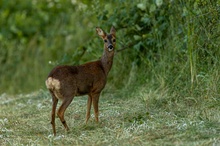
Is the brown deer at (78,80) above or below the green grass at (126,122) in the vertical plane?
above

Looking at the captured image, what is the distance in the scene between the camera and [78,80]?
23.2 ft

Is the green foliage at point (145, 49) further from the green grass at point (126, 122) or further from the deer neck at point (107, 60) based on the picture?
the deer neck at point (107, 60)

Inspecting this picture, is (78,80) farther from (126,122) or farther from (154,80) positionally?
(154,80)

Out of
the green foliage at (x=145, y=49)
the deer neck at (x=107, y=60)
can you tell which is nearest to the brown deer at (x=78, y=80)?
the deer neck at (x=107, y=60)

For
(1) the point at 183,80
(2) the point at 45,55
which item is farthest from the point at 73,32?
(1) the point at 183,80

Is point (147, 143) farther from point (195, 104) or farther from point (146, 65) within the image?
point (146, 65)

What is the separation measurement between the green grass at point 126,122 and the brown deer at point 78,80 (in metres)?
0.31

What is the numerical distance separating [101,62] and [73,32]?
585 cm

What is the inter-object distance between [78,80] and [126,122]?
73 centimetres

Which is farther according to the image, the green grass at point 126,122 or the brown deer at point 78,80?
the brown deer at point 78,80

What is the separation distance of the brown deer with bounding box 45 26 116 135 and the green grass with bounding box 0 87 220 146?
1.01 ft

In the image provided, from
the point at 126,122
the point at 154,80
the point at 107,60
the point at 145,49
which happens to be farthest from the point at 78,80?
the point at 145,49

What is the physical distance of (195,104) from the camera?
25.7 ft

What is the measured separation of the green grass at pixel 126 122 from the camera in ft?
20.1
